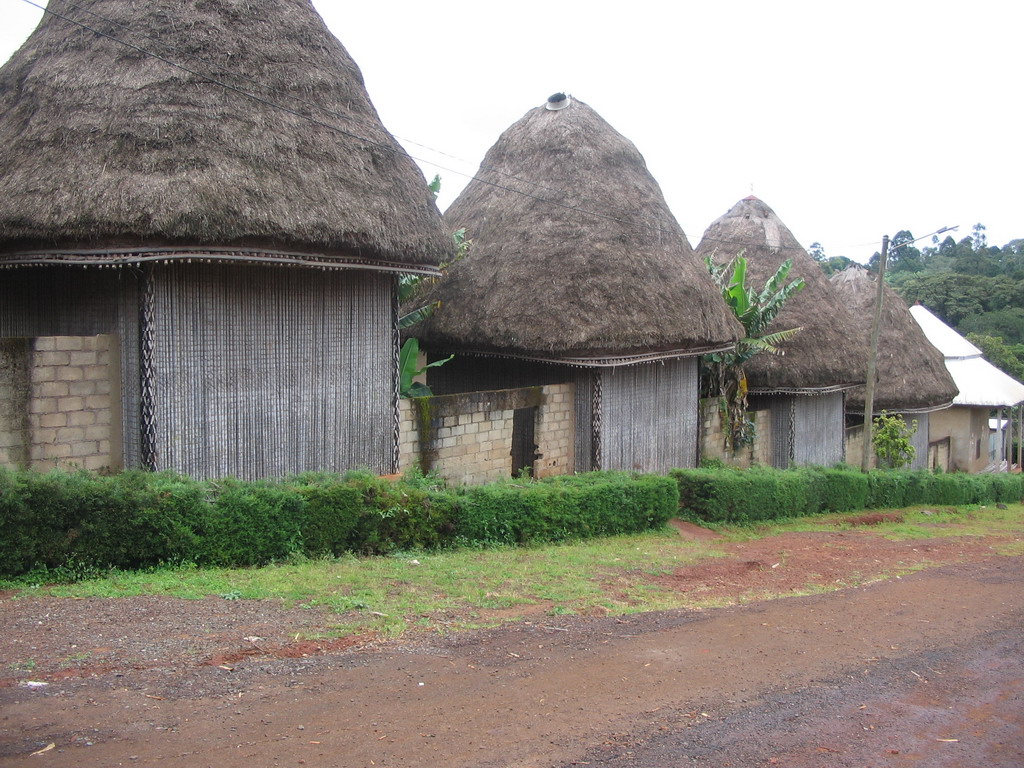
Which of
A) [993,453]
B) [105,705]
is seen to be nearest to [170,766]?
[105,705]

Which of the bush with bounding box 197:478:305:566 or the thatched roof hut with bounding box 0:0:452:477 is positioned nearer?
the bush with bounding box 197:478:305:566

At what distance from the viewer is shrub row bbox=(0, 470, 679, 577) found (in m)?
7.54

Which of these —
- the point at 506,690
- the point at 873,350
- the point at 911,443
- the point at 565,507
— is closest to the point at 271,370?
the point at 565,507

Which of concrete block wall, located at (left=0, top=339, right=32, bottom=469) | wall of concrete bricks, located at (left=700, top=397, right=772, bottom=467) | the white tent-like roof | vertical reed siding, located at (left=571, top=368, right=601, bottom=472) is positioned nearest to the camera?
concrete block wall, located at (left=0, top=339, right=32, bottom=469)

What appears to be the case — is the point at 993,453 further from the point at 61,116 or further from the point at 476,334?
the point at 61,116

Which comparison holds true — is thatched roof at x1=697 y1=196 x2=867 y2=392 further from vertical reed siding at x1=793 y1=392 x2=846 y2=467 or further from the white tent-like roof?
the white tent-like roof

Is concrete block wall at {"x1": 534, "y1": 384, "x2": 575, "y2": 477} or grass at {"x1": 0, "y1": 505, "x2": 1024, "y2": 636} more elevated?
concrete block wall at {"x1": 534, "y1": 384, "x2": 575, "y2": 477}

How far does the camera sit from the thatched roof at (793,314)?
19.7m

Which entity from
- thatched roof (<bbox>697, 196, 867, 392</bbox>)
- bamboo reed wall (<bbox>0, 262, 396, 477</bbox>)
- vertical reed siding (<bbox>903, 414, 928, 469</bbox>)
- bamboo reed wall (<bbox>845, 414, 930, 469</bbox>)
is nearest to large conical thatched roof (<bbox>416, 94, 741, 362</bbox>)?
thatched roof (<bbox>697, 196, 867, 392</bbox>)

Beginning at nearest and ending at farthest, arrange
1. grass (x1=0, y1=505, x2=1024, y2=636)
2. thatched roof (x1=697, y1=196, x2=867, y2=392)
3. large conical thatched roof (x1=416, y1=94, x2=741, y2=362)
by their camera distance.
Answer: grass (x1=0, y1=505, x2=1024, y2=636)
large conical thatched roof (x1=416, y1=94, x2=741, y2=362)
thatched roof (x1=697, y1=196, x2=867, y2=392)

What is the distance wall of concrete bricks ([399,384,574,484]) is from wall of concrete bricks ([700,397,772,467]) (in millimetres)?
4277

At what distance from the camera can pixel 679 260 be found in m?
16.2

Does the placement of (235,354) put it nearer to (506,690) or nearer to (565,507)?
(565,507)

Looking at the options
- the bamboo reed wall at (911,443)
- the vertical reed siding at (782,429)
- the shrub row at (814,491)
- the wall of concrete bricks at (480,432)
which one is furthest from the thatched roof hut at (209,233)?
the bamboo reed wall at (911,443)
